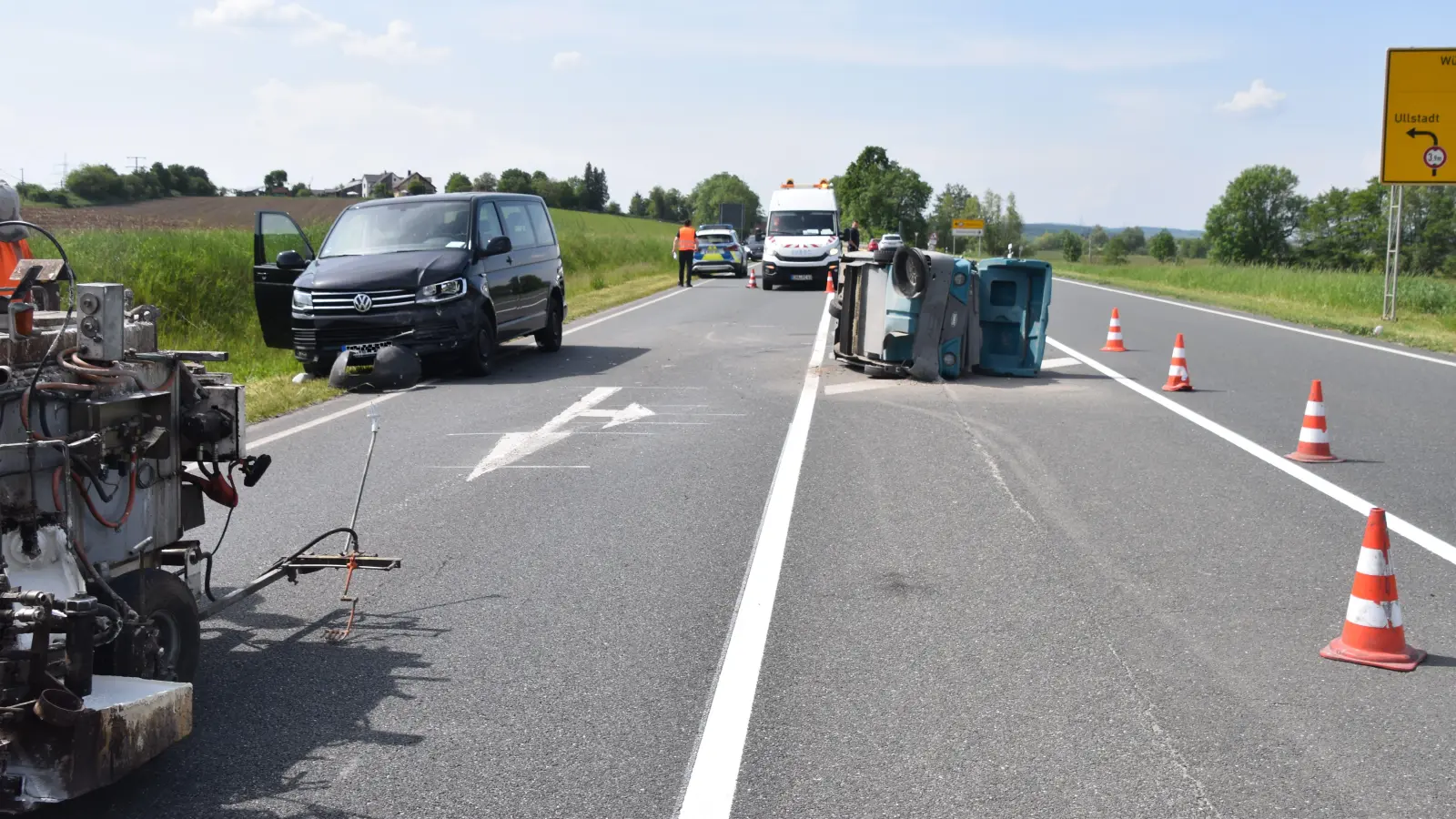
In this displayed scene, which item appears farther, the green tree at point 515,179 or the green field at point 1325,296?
the green tree at point 515,179

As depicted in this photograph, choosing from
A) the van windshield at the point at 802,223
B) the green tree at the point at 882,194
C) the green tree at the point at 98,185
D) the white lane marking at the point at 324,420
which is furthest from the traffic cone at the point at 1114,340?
the green tree at the point at 882,194

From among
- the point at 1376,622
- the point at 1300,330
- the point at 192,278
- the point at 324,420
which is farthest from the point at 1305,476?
the point at 192,278

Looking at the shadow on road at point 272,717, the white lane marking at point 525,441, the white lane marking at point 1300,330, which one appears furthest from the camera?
the white lane marking at point 1300,330

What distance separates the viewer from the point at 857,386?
14.2 m

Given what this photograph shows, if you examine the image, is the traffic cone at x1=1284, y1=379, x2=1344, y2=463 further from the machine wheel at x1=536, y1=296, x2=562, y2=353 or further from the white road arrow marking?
the machine wheel at x1=536, y1=296, x2=562, y2=353

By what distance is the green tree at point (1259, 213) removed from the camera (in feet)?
503

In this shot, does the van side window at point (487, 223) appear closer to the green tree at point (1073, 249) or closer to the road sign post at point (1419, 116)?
the road sign post at point (1419, 116)

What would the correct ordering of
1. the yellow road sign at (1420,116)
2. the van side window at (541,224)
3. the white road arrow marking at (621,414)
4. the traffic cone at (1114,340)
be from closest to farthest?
the white road arrow marking at (621,414)
the van side window at (541,224)
the traffic cone at (1114,340)
the yellow road sign at (1420,116)

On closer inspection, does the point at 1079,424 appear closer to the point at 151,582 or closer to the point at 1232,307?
the point at 151,582

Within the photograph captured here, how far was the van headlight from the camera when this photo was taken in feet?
47.8

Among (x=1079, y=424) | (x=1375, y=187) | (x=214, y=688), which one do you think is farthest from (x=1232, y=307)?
(x=1375, y=187)

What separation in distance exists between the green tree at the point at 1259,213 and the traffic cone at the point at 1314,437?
152226 millimetres

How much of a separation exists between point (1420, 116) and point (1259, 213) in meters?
139

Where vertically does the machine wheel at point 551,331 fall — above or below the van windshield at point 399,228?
below
